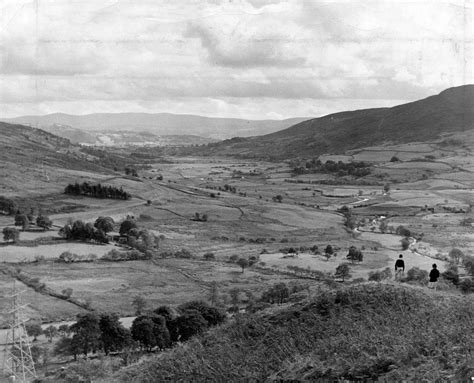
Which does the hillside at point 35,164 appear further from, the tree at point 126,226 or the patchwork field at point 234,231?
→ the tree at point 126,226

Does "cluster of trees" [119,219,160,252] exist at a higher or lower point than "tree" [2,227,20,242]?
lower

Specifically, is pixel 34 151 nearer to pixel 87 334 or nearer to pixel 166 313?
pixel 166 313

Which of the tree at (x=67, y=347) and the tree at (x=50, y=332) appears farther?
the tree at (x=50, y=332)

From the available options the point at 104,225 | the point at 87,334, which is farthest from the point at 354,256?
the point at 87,334

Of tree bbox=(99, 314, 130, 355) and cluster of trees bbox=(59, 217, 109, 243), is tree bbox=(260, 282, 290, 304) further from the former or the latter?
Result: cluster of trees bbox=(59, 217, 109, 243)

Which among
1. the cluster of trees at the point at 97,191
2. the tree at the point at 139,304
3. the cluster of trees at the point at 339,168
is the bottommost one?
the tree at the point at 139,304

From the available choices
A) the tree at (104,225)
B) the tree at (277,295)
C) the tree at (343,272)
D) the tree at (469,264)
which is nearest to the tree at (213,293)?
the tree at (277,295)

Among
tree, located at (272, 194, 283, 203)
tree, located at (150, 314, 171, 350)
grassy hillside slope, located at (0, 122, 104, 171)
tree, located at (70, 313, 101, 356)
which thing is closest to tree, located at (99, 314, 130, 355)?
tree, located at (70, 313, 101, 356)

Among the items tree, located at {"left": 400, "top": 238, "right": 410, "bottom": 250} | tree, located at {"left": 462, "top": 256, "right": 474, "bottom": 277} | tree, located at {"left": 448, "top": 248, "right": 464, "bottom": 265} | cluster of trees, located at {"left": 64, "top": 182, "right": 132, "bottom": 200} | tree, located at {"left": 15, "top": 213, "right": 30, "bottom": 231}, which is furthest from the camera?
cluster of trees, located at {"left": 64, "top": 182, "right": 132, "bottom": 200}
